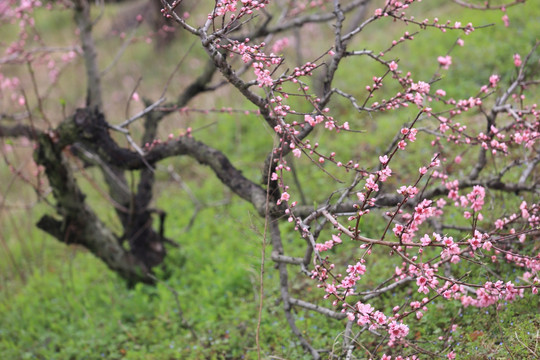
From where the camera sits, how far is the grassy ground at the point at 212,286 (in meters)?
4.01

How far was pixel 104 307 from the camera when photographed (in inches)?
226

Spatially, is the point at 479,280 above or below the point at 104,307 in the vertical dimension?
above

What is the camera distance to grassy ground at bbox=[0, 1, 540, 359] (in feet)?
13.1

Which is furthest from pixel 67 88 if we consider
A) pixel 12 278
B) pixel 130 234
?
pixel 130 234

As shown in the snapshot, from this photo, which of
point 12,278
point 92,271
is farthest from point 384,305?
point 12,278

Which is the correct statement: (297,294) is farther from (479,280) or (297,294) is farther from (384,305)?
(479,280)

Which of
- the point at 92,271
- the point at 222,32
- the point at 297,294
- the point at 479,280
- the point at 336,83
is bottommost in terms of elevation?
the point at 92,271

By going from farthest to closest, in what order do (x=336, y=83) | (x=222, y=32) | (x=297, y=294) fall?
(x=336, y=83)
(x=297, y=294)
(x=222, y=32)

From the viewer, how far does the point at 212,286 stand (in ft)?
18.4

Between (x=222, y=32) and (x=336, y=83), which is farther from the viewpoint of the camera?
(x=336, y=83)

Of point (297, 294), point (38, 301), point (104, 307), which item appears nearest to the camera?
point (297, 294)

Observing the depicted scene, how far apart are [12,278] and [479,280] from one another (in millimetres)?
6081

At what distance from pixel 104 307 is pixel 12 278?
1.98 meters

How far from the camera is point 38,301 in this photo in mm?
6133
